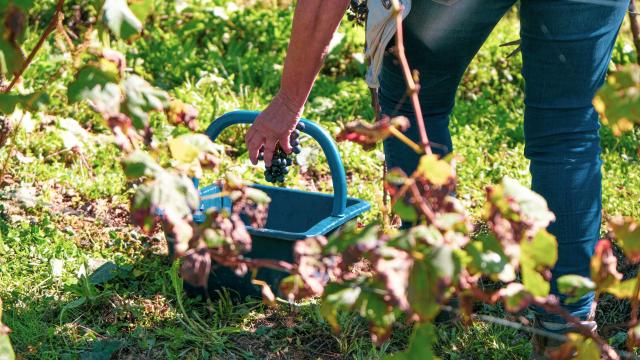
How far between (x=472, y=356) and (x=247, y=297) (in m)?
0.67

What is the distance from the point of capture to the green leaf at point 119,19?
1.23m

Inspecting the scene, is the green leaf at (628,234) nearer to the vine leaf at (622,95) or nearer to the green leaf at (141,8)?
the vine leaf at (622,95)

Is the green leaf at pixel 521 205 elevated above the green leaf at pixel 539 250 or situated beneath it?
elevated above

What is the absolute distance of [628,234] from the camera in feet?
4.23

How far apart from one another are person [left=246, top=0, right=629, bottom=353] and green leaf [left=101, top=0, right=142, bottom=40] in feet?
2.46

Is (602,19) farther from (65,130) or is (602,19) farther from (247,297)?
(65,130)

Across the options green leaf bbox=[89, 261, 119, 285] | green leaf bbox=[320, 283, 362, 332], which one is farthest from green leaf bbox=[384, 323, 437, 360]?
green leaf bbox=[89, 261, 119, 285]

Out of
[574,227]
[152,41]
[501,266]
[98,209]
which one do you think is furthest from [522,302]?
[152,41]

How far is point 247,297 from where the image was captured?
8.53 feet

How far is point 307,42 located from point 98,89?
0.83 meters

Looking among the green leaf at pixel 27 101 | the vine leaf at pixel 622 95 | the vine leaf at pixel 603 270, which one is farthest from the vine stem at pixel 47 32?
the vine leaf at pixel 603 270

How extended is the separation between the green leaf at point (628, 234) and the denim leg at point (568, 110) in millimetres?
721

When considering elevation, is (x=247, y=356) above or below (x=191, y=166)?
below

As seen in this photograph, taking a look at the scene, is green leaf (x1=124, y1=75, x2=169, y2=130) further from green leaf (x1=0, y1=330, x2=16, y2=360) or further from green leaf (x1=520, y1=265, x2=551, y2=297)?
green leaf (x1=520, y1=265, x2=551, y2=297)
